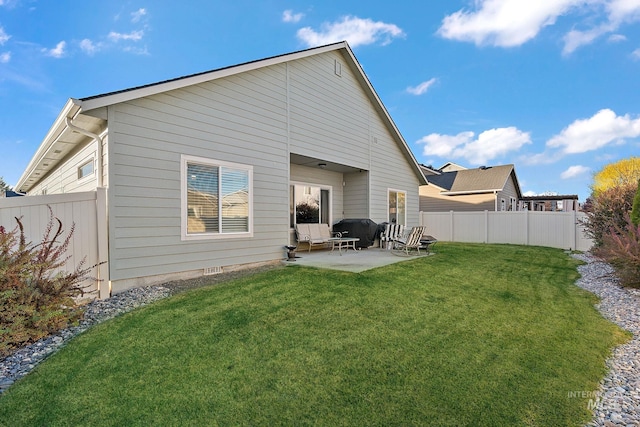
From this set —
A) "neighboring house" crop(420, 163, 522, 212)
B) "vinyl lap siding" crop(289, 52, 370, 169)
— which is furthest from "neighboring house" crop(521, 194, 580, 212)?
"vinyl lap siding" crop(289, 52, 370, 169)

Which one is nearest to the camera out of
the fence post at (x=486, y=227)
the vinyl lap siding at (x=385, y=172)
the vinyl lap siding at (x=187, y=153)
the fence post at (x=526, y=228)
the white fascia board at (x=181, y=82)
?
the white fascia board at (x=181, y=82)

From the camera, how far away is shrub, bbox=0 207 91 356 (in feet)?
11.4

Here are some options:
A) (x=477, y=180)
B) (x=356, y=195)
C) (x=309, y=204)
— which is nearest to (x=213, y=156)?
(x=309, y=204)

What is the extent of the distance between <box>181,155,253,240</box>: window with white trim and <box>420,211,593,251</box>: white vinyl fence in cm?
1322

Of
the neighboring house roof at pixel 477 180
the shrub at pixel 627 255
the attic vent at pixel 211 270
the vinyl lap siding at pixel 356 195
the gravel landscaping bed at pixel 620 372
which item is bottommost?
the gravel landscaping bed at pixel 620 372

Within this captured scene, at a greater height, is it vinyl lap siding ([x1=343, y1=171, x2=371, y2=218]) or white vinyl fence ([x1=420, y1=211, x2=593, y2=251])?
vinyl lap siding ([x1=343, y1=171, x2=371, y2=218])

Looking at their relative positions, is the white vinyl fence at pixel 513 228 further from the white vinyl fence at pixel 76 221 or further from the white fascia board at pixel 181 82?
the white vinyl fence at pixel 76 221

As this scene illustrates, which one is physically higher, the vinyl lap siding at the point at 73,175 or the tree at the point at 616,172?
the tree at the point at 616,172

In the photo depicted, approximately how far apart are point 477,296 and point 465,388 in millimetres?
3263

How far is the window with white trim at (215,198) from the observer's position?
645cm

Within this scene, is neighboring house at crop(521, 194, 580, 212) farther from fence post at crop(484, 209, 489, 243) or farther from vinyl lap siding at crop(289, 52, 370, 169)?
vinyl lap siding at crop(289, 52, 370, 169)

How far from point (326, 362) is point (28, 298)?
12.3 ft

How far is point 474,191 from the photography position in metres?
21.0

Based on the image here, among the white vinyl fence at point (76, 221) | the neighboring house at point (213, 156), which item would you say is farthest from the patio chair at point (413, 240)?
the white vinyl fence at point (76, 221)
